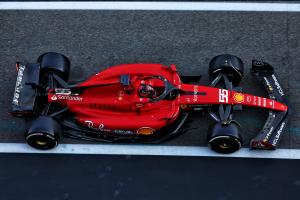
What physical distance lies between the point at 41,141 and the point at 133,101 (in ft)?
5.57

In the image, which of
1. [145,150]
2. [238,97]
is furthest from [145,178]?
[238,97]

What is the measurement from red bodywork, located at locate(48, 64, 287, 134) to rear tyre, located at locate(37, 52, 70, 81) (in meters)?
0.49

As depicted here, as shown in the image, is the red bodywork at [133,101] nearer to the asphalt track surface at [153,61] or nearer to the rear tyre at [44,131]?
the rear tyre at [44,131]

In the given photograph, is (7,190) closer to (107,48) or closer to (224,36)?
(107,48)

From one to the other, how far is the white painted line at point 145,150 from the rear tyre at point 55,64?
4.18 ft

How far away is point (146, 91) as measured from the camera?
29.3ft

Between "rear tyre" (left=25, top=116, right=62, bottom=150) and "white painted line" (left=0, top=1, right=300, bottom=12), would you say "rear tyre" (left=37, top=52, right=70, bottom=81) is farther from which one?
"white painted line" (left=0, top=1, right=300, bottom=12)

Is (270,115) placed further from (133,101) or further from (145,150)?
(133,101)

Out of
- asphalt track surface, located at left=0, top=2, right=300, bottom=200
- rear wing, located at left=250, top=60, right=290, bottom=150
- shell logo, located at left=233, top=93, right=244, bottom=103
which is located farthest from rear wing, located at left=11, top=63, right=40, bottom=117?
rear wing, located at left=250, top=60, right=290, bottom=150

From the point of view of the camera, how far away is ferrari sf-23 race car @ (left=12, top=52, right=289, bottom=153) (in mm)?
9016

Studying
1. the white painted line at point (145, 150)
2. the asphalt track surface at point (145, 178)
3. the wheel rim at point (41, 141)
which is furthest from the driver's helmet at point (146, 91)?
the wheel rim at point (41, 141)

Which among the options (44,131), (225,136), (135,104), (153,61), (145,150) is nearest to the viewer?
(225,136)

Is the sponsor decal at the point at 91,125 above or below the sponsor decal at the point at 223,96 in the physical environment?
below

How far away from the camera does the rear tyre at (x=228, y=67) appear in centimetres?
947
